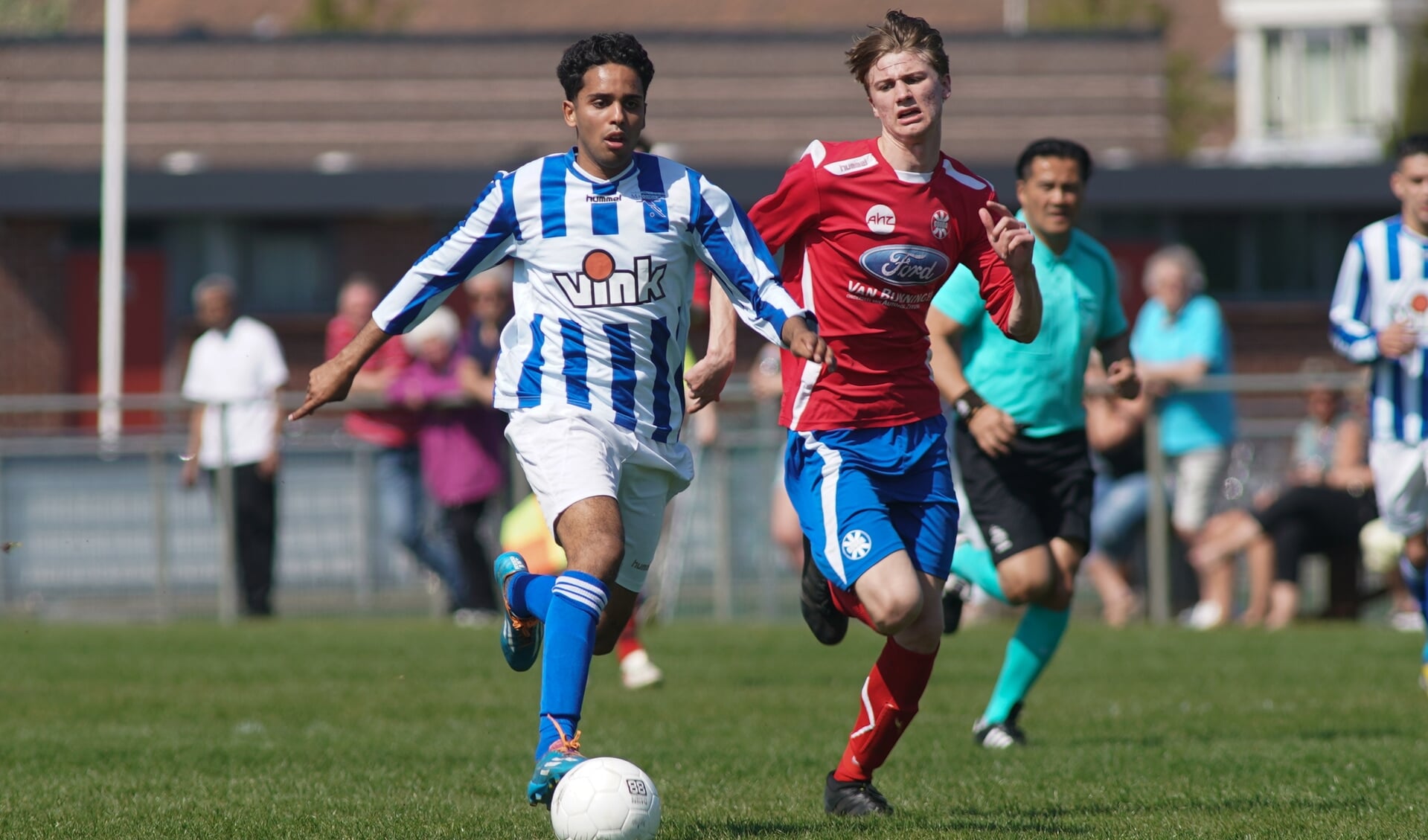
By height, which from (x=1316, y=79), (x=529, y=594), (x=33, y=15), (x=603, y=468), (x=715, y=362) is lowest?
(x=529, y=594)

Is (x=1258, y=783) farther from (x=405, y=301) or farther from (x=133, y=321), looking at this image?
(x=133, y=321)

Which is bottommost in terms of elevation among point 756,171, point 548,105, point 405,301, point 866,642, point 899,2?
point 866,642

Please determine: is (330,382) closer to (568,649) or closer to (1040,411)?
(568,649)

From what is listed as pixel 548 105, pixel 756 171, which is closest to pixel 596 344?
pixel 756 171

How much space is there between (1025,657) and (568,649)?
285 centimetres

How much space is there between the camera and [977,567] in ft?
26.4

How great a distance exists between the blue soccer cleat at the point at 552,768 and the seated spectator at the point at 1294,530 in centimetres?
873

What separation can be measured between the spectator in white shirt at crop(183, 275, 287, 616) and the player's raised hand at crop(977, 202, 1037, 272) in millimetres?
8768

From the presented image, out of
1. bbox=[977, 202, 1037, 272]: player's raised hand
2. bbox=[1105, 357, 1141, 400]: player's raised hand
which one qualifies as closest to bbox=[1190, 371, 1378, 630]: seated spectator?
bbox=[1105, 357, 1141, 400]: player's raised hand

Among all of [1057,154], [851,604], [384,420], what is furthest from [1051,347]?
A: [384,420]

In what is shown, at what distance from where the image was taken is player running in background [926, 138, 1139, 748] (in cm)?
751

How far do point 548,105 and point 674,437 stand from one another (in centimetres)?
3167

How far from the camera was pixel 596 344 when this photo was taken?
18.5 ft

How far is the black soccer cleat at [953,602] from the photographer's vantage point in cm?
732
